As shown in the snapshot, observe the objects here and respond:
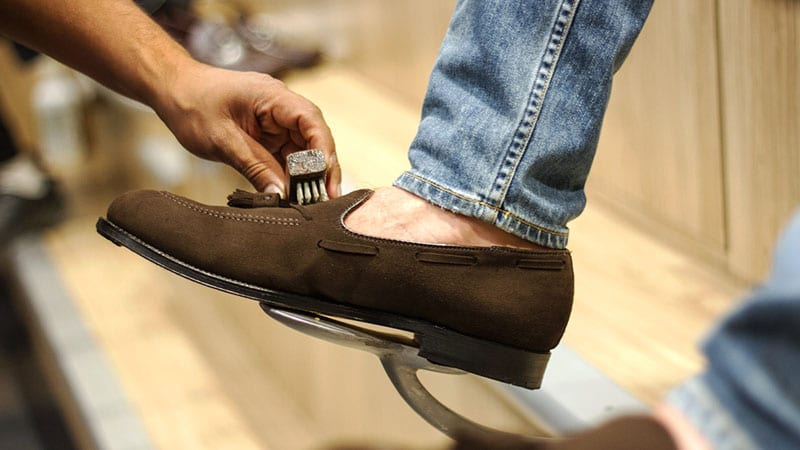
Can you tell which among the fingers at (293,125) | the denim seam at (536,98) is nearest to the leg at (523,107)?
the denim seam at (536,98)

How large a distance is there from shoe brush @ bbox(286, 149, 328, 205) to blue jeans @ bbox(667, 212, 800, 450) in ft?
1.20

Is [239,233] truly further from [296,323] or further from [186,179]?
[186,179]

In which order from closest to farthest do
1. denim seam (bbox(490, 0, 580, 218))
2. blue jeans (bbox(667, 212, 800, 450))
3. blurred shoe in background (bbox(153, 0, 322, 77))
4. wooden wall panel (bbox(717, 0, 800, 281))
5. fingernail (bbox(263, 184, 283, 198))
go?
1. blue jeans (bbox(667, 212, 800, 450))
2. denim seam (bbox(490, 0, 580, 218))
3. fingernail (bbox(263, 184, 283, 198))
4. wooden wall panel (bbox(717, 0, 800, 281))
5. blurred shoe in background (bbox(153, 0, 322, 77))

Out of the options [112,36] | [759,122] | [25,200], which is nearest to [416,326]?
[112,36]

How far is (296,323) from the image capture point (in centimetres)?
61

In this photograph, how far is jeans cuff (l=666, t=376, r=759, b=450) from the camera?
303mm

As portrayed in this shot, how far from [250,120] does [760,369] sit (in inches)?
18.1

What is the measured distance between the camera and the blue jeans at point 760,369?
290 mm

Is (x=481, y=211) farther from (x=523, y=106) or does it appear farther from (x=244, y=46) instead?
(x=244, y=46)

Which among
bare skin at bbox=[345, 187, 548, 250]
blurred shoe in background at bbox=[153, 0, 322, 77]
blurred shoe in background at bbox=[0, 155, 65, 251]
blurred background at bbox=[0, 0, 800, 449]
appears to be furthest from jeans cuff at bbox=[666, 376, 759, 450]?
blurred shoe in background at bbox=[0, 155, 65, 251]

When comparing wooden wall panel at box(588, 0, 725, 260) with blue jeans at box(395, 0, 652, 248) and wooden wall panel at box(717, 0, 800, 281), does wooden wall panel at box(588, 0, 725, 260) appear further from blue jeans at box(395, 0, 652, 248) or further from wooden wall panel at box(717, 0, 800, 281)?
blue jeans at box(395, 0, 652, 248)

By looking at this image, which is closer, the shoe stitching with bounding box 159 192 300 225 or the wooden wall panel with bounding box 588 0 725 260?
the shoe stitching with bounding box 159 192 300 225

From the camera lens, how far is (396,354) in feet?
2.13

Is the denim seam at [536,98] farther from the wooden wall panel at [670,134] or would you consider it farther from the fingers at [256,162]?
the wooden wall panel at [670,134]
